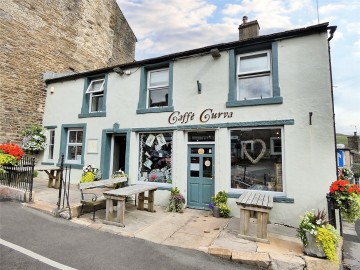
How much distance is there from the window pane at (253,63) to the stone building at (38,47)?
920cm

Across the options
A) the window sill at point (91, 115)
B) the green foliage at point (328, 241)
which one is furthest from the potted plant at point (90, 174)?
the green foliage at point (328, 241)

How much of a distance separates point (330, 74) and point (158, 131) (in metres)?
5.97

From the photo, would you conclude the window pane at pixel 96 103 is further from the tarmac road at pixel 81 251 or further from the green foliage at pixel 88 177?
the tarmac road at pixel 81 251

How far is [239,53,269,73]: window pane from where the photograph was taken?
7555mm

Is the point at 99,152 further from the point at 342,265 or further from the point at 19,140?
the point at 342,265

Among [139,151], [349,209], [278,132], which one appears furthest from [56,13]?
[349,209]

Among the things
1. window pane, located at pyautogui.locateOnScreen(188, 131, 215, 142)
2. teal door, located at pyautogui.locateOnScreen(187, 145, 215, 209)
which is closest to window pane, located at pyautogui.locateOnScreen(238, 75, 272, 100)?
window pane, located at pyautogui.locateOnScreen(188, 131, 215, 142)

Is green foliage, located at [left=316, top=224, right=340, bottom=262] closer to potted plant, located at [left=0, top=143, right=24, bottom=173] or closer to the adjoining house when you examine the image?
the adjoining house

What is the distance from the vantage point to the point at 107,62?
57.5ft

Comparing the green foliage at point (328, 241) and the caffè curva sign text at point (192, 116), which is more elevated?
the caffè curva sign text at point (192, 116)

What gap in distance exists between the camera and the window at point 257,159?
698cm

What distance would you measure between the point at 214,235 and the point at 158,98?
18.9 feet

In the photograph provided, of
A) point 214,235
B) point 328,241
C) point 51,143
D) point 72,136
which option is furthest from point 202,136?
point 51,143

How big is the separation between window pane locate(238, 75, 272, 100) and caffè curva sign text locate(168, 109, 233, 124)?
0.89 meters
